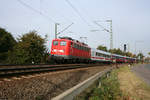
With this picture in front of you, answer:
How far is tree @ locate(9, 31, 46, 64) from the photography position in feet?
74.7

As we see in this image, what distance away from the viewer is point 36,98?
429 cm

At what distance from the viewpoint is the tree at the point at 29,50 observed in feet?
74.7

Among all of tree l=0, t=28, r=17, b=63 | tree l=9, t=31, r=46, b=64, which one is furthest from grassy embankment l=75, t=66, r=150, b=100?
tree l=0, t=28, r=17, b=63

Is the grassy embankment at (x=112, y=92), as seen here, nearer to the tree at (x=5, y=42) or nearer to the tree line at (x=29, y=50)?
the tree line at (x=29, y=50)

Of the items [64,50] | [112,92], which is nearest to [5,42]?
[64,50]

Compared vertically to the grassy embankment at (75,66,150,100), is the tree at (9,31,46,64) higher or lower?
higher

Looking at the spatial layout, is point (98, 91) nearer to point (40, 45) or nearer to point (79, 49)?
point (79, 49)

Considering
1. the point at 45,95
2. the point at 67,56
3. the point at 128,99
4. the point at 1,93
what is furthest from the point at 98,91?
the point at 67,56

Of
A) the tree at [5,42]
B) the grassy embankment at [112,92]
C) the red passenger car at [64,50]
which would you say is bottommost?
the grassy embankment at [112,92]

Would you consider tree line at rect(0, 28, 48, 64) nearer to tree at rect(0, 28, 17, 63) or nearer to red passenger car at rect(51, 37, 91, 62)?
red passenger car at rect(51, 37, 91, 62)

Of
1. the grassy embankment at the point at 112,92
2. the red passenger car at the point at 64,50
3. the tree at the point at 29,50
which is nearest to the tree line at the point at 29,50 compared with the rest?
the tree at the point at 29,50

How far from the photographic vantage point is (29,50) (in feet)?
76.3

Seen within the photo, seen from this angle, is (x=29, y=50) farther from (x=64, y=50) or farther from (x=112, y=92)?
(x=112, y=92)

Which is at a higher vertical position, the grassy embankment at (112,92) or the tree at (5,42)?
the tree at (5,42)
